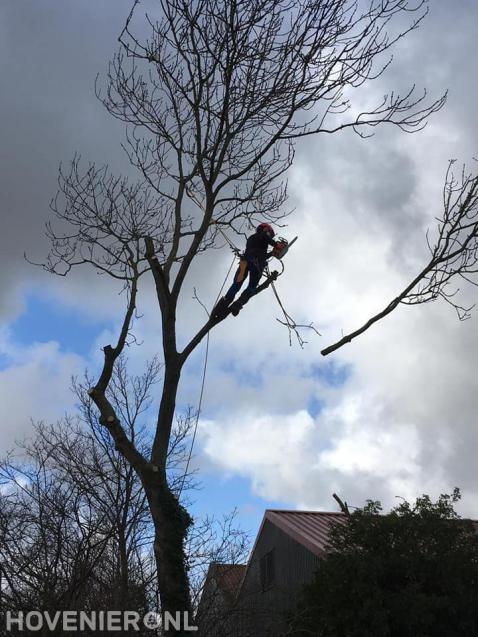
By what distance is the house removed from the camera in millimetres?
12727

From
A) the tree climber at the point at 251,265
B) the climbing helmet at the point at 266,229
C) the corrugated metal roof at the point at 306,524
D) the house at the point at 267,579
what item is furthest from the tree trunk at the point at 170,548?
the corrugated metal roof at the point at 306,524

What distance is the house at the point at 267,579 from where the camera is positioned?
1273cm

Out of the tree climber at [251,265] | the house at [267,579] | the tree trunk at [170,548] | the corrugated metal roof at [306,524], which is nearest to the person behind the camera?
the tree trunk at [170,548]

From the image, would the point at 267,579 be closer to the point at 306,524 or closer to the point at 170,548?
the point at 306,524

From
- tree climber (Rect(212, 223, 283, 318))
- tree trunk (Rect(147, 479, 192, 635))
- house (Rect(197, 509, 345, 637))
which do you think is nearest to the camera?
tree trunk (Rect(147, 479, 192, 635))

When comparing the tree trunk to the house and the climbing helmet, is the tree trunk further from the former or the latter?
the house

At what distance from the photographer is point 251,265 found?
873 centimetres

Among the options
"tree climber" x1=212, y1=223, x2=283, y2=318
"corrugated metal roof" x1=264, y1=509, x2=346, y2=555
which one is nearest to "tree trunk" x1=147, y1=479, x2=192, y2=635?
"tree climber" x1=212, y1=223, x2=283, y2=318

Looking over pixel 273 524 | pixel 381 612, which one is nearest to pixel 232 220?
pixel 381 612

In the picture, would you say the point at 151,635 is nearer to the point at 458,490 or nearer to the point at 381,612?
the point at 381,612

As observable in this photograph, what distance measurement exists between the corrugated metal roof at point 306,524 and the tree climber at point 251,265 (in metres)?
9.49

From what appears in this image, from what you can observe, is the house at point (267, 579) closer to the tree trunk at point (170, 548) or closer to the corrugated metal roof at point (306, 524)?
the corrugated metal roof at point (306, 524)

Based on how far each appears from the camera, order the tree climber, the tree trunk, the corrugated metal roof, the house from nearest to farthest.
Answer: the tree trunk < the tree climber < the house < the corrugated metal roof

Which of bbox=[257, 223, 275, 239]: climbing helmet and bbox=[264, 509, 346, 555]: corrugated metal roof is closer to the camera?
bbox=[257, 223, 275, 239]: climbing helmet
